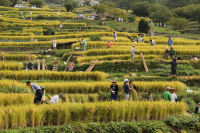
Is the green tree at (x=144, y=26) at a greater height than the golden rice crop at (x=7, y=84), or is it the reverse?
the green tree at (x=144, y=26)

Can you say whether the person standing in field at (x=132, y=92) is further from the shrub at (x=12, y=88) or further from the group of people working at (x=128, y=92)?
the shrub at (x=12, y=88)

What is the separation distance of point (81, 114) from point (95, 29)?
39.5 meters

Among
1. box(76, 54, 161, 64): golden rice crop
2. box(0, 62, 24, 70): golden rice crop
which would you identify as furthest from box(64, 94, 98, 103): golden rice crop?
box(76, 54, 161, 64): golden rice crop

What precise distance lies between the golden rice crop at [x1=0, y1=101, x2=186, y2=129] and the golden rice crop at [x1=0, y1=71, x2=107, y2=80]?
754 centimetres

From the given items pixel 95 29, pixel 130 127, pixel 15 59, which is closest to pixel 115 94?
pixel 130 127

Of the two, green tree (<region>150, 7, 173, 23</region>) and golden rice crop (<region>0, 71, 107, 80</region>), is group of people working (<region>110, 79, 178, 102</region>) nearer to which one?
golden rice crop (<region>0, 71, 107, 80</region>)

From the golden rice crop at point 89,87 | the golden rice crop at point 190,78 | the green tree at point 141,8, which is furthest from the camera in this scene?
A: the green tree at point 141,8

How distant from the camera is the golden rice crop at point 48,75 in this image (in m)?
18.5

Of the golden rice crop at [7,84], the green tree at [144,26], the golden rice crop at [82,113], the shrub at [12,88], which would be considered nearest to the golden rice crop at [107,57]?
the golden rice crop at [7,84]

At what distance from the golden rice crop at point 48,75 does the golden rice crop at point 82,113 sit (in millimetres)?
7538

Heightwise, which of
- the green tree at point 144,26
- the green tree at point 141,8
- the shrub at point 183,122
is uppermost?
the green tree at point 141,8

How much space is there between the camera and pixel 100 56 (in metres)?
24.0

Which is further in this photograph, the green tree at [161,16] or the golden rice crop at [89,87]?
the green tree at [161,16]

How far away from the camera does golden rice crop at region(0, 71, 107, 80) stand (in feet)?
60.7
